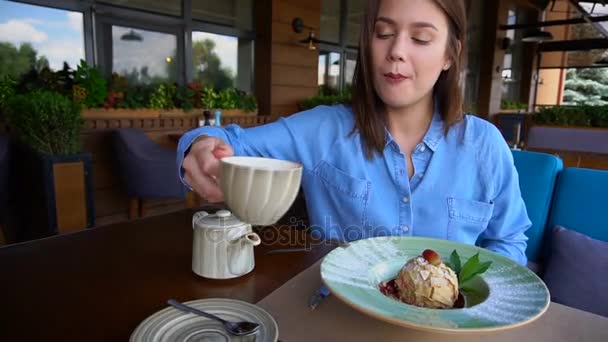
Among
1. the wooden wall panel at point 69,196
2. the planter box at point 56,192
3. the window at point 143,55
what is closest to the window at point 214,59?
the window at point 143,55

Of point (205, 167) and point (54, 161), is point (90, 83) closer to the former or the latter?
point (54, 161)

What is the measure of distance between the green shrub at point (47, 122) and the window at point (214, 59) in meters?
2.48

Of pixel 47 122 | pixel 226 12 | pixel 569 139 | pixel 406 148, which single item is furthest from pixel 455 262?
pixel 226 12

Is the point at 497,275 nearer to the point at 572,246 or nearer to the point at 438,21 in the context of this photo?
the point at 438,21

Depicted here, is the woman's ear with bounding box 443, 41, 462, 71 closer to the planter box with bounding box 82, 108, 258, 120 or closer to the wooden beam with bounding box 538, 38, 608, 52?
the planter box with bounding box 82, 108, 258, 120

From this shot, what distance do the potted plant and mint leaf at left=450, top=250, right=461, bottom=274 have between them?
2.49 meters

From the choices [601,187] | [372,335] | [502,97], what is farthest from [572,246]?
[502,97]

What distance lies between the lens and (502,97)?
1120 cm

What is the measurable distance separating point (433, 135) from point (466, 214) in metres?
0.23

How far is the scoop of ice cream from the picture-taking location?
27.2 inches

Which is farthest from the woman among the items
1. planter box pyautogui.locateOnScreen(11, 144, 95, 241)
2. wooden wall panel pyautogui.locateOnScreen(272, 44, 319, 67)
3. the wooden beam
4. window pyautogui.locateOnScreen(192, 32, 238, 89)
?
the wooden beam

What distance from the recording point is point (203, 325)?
2.05 ft

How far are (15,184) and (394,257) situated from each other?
3.22 m

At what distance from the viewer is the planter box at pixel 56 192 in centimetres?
254
